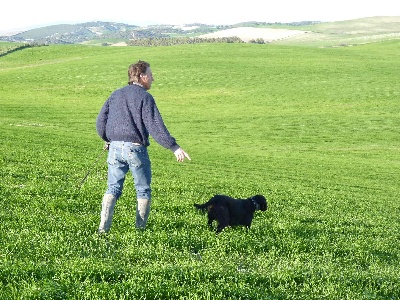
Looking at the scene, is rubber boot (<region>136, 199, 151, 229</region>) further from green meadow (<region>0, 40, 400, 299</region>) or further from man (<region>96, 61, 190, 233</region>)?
green meadow (<region>0, 40, 400, 299</region>)

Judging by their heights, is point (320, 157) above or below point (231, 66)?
below

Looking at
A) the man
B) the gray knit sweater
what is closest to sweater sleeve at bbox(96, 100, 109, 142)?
the man

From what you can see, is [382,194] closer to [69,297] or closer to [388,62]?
[69,297]

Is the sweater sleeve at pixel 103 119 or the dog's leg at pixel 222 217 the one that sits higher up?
the sweater sleeve at pixel 103 119

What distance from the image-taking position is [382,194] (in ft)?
81.0

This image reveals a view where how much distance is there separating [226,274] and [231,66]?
3301 inches

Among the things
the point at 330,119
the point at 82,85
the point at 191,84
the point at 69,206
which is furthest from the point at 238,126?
the point at 69,206

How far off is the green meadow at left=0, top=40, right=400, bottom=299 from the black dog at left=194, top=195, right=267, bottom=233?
0.69 feet

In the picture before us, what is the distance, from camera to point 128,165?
8516 mm

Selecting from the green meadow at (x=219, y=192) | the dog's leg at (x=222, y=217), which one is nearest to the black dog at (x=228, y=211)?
the dog's leg at (x=222, y=217)

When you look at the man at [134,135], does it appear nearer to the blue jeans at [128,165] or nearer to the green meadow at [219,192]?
the blue jeans at [128,165]

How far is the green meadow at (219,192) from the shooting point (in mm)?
6336

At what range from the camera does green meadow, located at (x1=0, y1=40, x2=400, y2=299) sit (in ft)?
20.8

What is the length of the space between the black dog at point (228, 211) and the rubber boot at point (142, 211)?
1466 mm
